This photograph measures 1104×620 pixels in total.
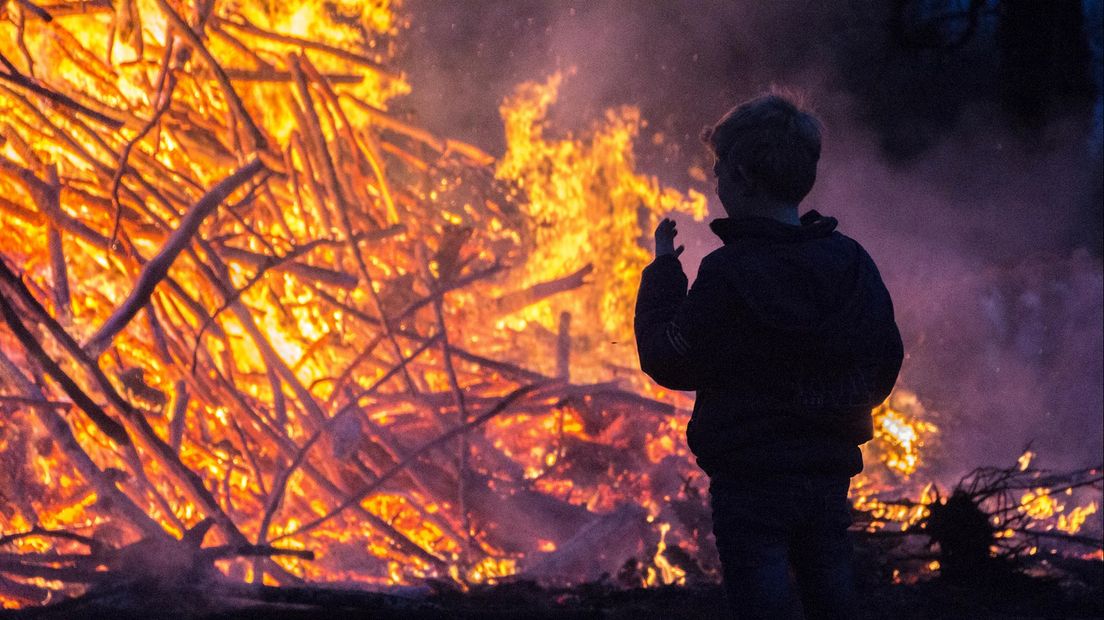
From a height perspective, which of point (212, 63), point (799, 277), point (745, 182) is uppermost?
point (212, 63)

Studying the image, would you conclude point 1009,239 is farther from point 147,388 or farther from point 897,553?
point 147,388

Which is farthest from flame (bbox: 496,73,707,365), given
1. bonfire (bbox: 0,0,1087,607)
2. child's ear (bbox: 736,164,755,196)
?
child's ear (bbox: 736,164,755,196)

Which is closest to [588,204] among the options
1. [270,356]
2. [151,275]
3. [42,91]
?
[270,356]

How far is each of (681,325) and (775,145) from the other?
0.44 meters

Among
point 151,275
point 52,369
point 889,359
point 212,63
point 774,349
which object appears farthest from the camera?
point 212,63

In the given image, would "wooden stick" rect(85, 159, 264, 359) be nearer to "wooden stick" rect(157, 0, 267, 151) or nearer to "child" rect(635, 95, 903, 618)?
"wooden stick" rect(157, 0, 267, 151)

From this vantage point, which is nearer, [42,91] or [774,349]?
[774,349]

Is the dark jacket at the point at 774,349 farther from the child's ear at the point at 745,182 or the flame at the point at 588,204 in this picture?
the flame at the point at 588,204

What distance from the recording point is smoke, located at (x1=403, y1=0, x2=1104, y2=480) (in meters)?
6.20

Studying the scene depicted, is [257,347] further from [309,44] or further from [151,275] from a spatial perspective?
[309,44]

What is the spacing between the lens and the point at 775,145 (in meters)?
1.86

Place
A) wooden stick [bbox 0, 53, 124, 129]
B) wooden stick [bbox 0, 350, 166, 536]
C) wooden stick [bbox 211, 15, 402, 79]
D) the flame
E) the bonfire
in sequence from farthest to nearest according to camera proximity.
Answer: the flame → wooden stick [bbox 211, 15, 402, 79] → the bonfire → wooden stick [bbox 0, 53, 124, 129] → wooden stick [bbox 0, 350, 166, 536]

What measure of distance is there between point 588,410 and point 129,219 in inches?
98.8

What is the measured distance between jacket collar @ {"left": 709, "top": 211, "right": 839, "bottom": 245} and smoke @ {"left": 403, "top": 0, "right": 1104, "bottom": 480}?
169 inches
